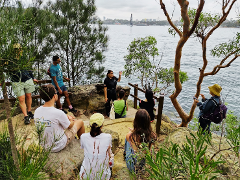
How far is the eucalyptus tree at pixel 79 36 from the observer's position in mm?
8805

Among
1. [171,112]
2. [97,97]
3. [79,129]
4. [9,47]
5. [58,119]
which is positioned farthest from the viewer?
[171,112]

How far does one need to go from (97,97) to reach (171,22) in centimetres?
413

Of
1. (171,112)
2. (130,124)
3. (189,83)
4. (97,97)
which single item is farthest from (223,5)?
(189,83)

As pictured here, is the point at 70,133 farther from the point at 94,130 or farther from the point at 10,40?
the point at 10,40

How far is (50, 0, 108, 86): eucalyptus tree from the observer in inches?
347

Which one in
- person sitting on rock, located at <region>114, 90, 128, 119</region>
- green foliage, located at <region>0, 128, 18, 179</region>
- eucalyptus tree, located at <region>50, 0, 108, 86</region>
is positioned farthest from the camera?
eucalyptus tree, located at <region>50, 0, 108, 86</region>

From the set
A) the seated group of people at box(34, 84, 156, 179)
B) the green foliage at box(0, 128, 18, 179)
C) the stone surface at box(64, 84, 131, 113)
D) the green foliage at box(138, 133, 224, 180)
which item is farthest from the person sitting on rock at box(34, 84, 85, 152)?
the stone surface at box(64, 84, 131, 113)

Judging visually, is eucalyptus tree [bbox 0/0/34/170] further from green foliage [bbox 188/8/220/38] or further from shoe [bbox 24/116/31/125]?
green foliage [bbox 188/8/220/38]

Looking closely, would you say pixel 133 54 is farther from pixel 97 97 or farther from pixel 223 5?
pixel 223 5

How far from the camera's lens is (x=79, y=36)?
9570 millimetres

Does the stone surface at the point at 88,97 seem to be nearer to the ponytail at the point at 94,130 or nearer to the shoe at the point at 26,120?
the shoe at the point at 26,120

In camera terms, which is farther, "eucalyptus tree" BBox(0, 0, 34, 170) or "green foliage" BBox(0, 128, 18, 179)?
"green foliage" BBox(0, 128, 18, 179)

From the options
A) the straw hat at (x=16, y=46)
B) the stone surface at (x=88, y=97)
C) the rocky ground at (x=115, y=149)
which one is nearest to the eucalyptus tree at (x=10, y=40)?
the straw hat at (x=16, y=46)

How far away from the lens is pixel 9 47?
1376mm
